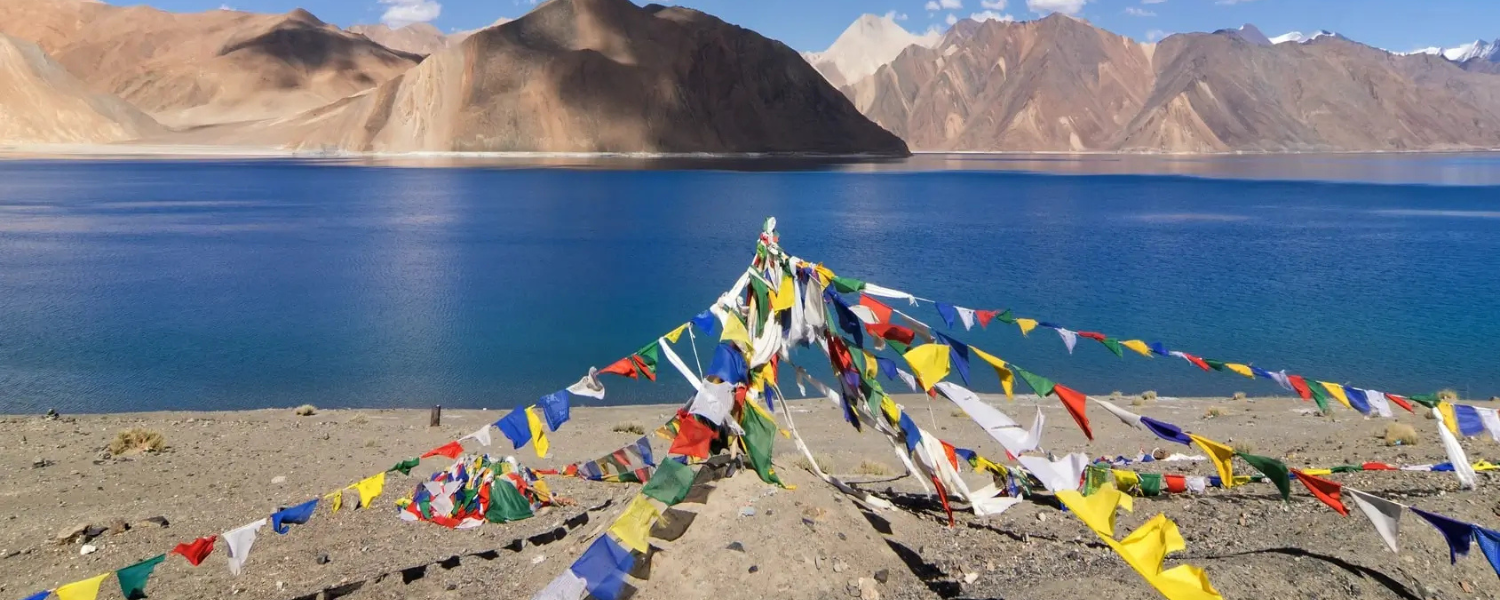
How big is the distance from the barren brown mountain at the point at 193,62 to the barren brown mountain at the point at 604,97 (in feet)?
87.8

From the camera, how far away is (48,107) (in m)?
138

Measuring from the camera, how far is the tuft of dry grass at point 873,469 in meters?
8.33

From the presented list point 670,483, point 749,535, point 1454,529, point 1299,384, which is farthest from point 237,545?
point 1299,384

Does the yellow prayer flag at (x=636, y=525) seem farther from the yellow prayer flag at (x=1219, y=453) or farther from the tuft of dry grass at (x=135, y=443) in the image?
Answer: the tuft of dry grass at (x=135, y=443)

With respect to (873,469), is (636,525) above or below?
above

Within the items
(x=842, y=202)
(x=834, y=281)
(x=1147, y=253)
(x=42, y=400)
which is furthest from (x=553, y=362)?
(x=842, y=202)

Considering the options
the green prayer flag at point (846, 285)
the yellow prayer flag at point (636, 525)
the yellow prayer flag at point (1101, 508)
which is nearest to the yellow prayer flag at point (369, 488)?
the yellow prayer flag at point (636, 525)

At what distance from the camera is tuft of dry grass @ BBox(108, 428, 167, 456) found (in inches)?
365

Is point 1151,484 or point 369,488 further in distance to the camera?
point 1151,484

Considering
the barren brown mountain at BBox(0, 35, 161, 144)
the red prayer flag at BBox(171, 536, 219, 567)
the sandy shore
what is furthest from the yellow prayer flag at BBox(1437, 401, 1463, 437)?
the barren brown mountain at BBox(0, 35, 161, 144)

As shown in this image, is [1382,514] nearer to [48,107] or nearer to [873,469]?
[873,469]

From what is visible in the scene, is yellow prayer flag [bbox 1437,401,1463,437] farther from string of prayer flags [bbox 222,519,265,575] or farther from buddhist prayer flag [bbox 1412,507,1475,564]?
string of prayer flags [bbox 222,519,265,575]

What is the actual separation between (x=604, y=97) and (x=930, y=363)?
13012 cm

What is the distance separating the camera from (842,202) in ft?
183
